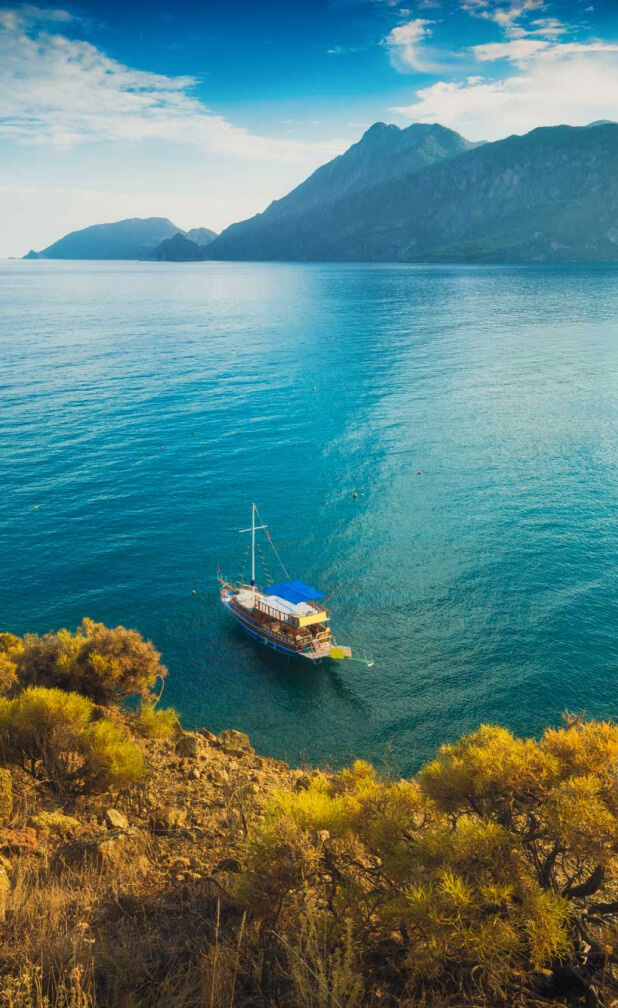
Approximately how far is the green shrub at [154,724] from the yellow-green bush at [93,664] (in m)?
2.03

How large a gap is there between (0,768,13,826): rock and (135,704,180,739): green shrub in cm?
901

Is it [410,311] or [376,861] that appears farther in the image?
[410,311]

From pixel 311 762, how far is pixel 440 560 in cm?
2379

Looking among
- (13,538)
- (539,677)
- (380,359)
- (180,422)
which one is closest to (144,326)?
(380,359)

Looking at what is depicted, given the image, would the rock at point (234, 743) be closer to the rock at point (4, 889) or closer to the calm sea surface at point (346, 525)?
the calm sea surface at point (346, 525)

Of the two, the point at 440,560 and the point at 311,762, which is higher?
the point at 440,560

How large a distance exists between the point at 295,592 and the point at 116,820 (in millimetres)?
27525

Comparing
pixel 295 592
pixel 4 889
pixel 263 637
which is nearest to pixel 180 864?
pixel 4 889

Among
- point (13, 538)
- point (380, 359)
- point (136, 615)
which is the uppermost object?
point (380, 359)

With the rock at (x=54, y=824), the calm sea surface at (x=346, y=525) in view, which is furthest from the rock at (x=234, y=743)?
the rock at (x=54, y=824)

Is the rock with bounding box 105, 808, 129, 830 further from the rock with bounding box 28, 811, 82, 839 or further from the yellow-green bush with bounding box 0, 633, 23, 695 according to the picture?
the yellow-green bush with bounding box 0, 633, 23, 695

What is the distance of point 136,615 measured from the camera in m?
46.3

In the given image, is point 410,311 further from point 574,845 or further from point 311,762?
point 574,845

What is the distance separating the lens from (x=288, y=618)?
4447 cm
